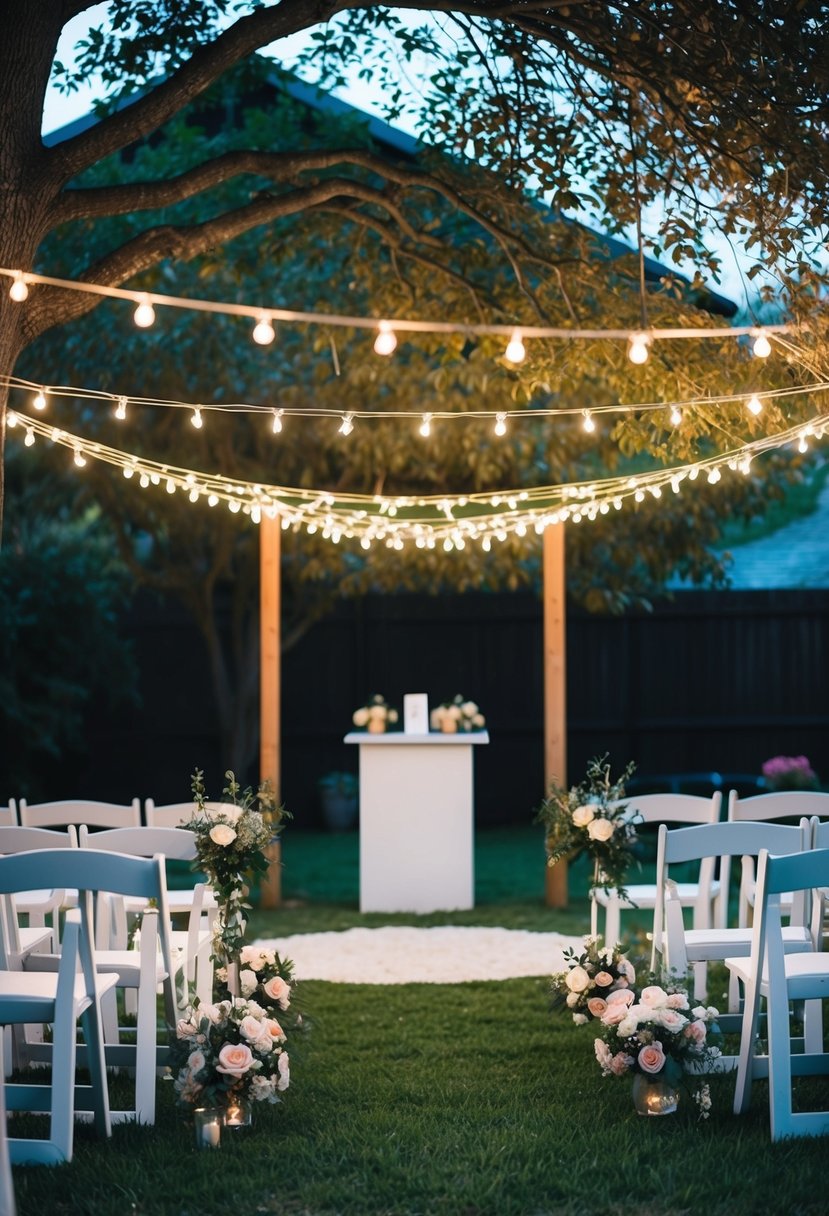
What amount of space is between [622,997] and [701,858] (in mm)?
609

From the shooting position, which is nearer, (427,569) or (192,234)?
Result: (192,234)

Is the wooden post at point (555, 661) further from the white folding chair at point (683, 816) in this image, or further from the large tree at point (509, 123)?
the white folding chair at point (683, 816)

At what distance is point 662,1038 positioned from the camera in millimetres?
4449

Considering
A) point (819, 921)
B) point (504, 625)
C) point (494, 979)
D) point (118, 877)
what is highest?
point (504, 625)

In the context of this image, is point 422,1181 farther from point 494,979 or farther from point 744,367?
point 744,367

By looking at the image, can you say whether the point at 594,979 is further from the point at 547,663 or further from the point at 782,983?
the point at 547,663

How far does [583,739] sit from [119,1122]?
339 inches

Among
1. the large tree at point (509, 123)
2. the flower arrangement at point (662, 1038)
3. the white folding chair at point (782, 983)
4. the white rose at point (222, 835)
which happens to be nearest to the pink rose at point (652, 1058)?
the flower arrangement at point (662, 1038)

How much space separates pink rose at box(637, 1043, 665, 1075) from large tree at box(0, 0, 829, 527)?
364 centimetres

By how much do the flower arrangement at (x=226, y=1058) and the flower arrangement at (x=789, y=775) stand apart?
683cm

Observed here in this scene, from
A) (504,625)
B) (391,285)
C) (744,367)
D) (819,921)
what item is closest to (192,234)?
(391,285)

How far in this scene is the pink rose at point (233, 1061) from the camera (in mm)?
4131

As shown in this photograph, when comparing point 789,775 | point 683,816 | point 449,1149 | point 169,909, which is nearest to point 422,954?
point 683,816

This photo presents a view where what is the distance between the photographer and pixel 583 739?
41.7ft
